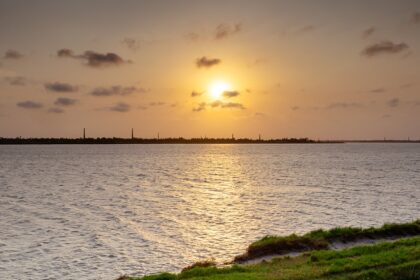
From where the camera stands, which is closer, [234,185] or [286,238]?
[286,238]

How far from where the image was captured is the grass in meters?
27.4

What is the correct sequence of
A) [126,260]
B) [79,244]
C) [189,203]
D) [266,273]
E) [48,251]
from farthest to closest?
1. [189,203]
2. [79,244]
3. [48,251]
4. [126,260]
5. [266,273]

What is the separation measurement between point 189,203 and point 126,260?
90.2ft

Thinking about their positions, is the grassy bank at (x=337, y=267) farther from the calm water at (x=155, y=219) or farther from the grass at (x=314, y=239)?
the calm water at (x=155, y=219)

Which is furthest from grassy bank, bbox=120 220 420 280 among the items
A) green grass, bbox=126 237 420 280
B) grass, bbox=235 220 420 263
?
grass, bbox=235 220 420 263

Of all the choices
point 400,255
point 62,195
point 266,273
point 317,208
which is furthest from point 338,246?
point 62,195

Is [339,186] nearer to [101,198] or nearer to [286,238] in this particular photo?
[101,198]

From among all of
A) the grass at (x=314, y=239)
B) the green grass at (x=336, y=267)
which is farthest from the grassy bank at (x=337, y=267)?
the grass at (x=314, y=239)

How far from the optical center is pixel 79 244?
32.1 m

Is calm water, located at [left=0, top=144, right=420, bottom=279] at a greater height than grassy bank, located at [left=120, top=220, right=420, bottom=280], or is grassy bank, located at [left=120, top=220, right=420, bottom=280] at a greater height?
grassy bank, located at [left=120, top=220, right=420, bottom=280]

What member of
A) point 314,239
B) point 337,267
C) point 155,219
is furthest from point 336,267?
point 155,219

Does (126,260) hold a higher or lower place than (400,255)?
lower

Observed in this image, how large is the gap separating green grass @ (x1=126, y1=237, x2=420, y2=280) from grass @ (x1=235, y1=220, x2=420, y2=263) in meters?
3.53

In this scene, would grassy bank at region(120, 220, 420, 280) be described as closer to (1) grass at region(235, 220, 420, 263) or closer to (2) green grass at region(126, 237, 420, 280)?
(2) green grass at region(126, 237, 420, 280)
